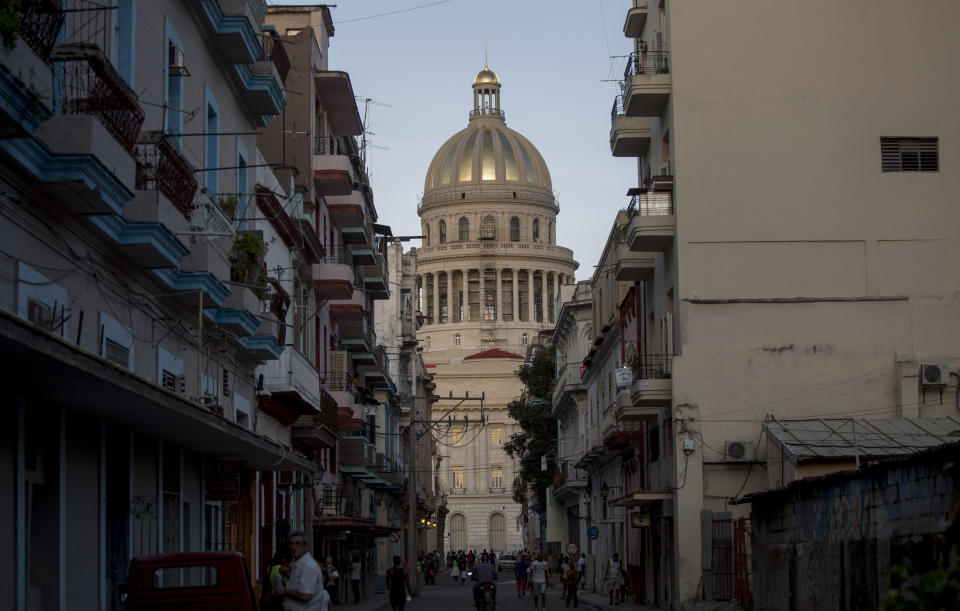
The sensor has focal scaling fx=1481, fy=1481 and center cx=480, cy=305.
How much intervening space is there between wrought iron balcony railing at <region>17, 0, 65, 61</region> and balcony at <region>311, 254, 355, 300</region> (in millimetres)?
23226

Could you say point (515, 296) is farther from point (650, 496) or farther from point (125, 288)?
point (125, 288)

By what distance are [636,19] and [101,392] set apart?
27932 millimetres

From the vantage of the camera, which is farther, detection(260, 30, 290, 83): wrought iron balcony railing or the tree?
the tree

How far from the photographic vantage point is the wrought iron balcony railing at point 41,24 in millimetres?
12359

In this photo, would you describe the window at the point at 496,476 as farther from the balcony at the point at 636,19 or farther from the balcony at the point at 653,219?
the balcony at the point at 653,219

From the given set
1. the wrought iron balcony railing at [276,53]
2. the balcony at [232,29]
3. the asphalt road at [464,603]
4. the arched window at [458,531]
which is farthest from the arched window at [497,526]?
the balcony at [232,29]

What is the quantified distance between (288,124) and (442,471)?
391ft

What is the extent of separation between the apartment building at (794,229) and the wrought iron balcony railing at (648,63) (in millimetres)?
450

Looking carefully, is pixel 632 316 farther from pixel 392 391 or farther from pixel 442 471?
pixel 442 471

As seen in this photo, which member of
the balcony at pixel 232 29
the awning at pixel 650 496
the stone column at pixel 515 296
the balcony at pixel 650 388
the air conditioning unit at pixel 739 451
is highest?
the stone column at pixel 515 296

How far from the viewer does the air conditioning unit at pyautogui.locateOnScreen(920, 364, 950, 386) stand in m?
31.6

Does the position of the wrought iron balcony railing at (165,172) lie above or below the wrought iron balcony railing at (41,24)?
below

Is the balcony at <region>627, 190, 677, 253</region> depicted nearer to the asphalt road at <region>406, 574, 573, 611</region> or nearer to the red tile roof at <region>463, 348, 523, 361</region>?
the asphalt road at <region>406, 574, 573, 611</region>

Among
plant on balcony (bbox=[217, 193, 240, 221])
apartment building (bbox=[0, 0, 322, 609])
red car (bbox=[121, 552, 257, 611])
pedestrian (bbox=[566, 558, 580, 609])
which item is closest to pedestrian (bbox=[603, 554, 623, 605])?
pedestrian (bbox=[566, 558, 580, 609])
